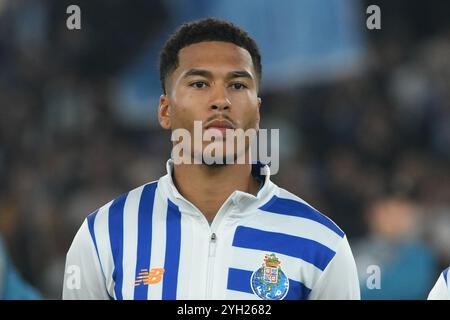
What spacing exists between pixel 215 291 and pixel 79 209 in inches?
153

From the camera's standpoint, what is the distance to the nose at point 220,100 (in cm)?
309

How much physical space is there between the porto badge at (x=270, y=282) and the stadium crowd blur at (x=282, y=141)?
7.61 feet

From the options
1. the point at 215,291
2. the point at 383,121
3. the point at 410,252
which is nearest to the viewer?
the point at 215,291

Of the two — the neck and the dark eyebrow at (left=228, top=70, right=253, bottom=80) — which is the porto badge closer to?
the neck

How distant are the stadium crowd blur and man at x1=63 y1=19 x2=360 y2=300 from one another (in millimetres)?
2258

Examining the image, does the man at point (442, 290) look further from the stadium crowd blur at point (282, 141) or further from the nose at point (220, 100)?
the stadium crowd blur at point (282, 141)

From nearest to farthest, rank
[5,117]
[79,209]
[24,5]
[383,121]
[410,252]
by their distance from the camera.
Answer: [410,252]
[79,209]
[383,121]
[5,117]
[24,5]

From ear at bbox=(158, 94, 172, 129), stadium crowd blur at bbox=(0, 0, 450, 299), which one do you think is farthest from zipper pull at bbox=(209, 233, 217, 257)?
stadium crowd blur at bbox=(0, 0, 450, 299)

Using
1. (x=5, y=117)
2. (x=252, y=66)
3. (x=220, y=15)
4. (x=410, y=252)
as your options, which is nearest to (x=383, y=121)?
(x=220, y=15)

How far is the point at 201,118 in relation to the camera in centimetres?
311

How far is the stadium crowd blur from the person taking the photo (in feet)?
20.5
